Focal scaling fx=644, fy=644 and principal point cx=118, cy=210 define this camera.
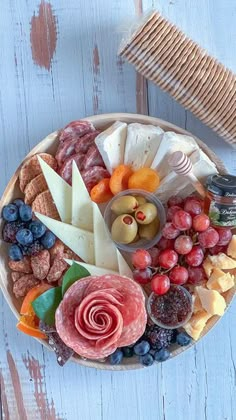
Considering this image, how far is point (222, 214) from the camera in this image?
117 centimetres

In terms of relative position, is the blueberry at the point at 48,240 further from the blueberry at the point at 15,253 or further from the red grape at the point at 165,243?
the red grape at the point at 165,243

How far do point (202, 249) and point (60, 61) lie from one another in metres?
0.48

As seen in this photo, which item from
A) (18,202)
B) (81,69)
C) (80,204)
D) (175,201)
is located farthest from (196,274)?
(81,69)

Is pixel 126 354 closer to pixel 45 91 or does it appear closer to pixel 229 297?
pixel 229 297

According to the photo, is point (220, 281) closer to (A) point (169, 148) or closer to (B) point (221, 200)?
(B) point (221, 200)

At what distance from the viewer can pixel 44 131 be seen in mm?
1314

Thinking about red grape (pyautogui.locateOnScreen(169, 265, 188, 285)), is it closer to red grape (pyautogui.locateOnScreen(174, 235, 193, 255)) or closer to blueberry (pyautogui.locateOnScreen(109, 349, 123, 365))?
red grape (pyautogui.locateOnScreen(174, 235, 193, 255))

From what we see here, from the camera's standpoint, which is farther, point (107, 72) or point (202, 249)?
point (107, 72)

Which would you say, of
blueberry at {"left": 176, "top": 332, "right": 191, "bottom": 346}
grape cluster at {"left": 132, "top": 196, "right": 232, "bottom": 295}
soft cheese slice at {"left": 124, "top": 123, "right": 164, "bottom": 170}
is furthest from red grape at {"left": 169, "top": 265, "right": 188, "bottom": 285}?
soft cheese slice at {"left": 124, "top": 123, "right": 164, "bottom": 170}

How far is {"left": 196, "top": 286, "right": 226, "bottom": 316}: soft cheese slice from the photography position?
1.17 m

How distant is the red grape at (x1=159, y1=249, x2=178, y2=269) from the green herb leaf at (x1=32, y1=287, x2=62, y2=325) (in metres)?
0.20

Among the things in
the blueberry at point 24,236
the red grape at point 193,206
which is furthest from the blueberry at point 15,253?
the red grape at point 193,206

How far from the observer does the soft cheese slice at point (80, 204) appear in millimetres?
1215

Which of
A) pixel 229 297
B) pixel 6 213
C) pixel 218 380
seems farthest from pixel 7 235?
pixel 218 380
